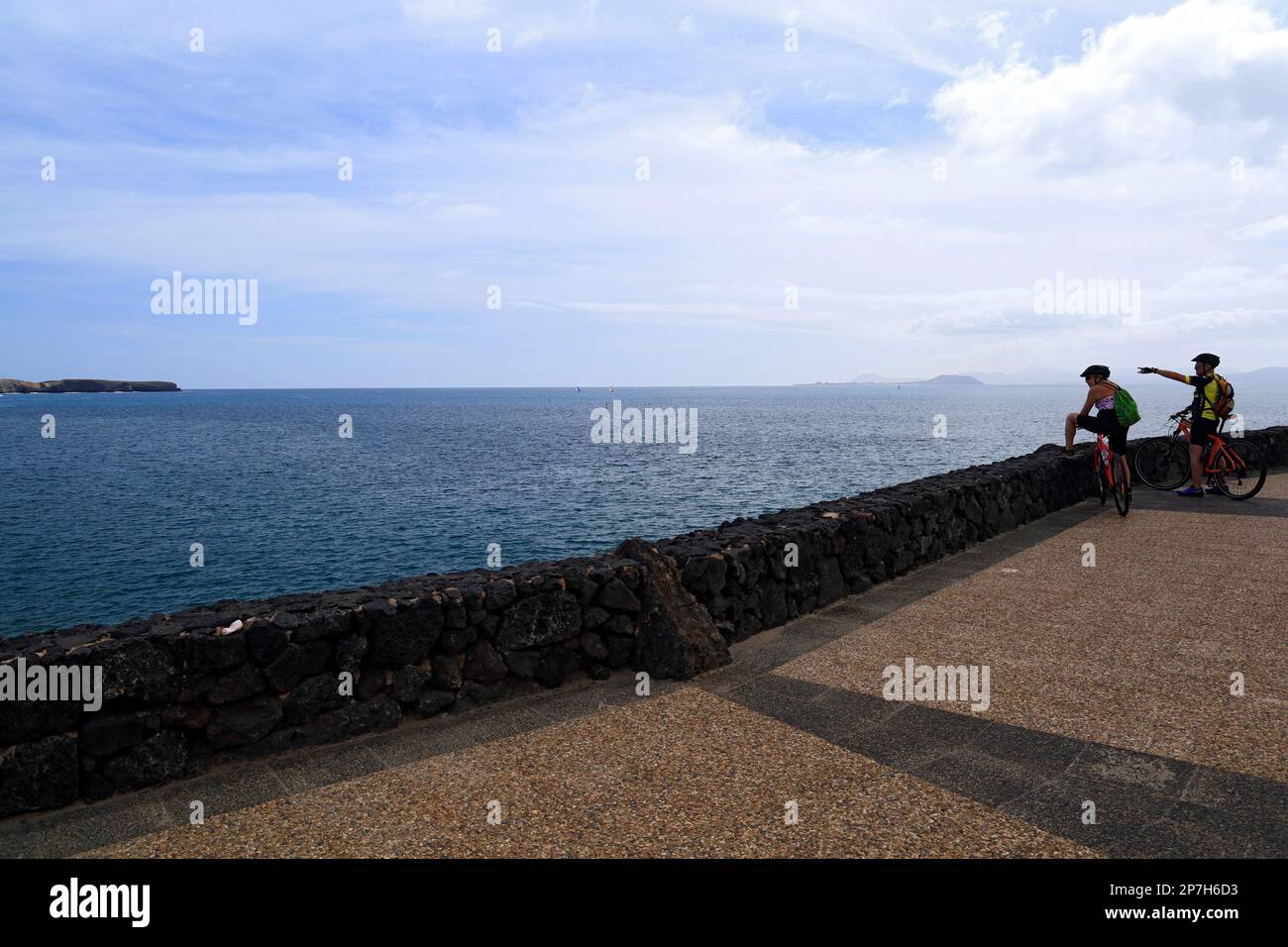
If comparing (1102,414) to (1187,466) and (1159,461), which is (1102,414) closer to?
(1159,461)

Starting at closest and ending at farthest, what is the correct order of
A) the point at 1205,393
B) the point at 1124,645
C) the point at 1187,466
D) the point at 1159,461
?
the point at 1124,645 → the point at 1205,393 → the point at 1159,461 → the point at 1187,466

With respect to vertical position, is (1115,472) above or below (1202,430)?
below

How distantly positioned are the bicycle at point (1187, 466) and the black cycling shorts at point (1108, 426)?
6.31 feet

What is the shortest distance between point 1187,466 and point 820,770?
50.1 feet

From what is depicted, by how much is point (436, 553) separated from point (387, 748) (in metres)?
25.1

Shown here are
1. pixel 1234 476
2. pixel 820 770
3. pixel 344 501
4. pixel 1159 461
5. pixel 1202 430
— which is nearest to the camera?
pixel 820 770

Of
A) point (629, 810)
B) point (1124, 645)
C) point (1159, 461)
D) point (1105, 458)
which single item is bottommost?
point (629, 810)

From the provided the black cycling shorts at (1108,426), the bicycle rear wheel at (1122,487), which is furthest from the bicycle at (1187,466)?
the black cycling shorts at (1108,426)

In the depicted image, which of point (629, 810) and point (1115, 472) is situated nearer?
point (629, 810)

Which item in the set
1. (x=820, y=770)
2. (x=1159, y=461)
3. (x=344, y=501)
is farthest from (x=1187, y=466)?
(x=344, y=501)

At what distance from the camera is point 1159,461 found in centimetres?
1634

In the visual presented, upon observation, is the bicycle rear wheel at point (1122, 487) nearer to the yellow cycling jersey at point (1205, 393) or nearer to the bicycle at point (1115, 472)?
the bicycle at point (1115, 472)

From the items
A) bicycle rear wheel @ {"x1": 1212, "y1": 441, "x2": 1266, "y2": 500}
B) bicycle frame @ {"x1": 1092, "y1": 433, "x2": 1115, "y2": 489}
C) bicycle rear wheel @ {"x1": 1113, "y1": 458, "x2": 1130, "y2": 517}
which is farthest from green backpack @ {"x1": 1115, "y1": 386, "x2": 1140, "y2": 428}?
bicycle rear wheel @ {"x1": 1212, "y1": 441, "x2": 1266, "y2": 500}
